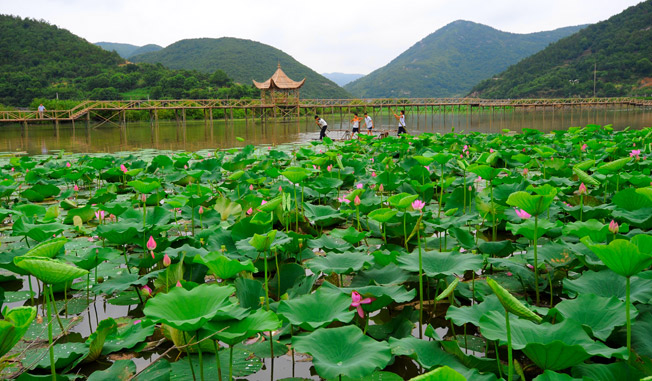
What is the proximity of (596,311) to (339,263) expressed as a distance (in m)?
1.00

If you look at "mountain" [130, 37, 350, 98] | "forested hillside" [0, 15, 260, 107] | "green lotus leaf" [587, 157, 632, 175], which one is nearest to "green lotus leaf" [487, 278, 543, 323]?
"green lotus leaf" [587, 157, 632, 175]

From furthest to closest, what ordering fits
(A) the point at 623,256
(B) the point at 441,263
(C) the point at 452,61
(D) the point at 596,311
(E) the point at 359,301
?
(C) the point at 452,61 → (B) the point at 441,263 → (E) the point at 359,301 → (D) the point at 596,311 → (A) the point at 623,256

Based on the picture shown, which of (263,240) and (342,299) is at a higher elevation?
(263,240)

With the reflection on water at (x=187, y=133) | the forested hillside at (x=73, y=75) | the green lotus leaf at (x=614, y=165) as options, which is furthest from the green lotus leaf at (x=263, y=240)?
the forested hillside at (x=73, y=75)

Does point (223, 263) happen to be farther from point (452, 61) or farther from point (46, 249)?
point (452, 61)

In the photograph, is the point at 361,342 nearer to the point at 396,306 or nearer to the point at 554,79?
the point at 396,306

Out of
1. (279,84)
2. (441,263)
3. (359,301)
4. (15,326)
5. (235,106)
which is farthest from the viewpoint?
(279,84)

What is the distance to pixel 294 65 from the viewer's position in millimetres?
85125

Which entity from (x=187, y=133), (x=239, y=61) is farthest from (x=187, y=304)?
(x=239, y=61)

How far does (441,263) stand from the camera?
6.56 feet

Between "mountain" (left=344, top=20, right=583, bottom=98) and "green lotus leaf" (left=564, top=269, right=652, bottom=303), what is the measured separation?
112242 millimetres

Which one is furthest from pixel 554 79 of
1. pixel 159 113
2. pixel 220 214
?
pixel 220 214

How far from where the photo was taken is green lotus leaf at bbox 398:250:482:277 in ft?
6.12

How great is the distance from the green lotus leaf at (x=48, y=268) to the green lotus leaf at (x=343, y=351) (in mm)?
722
